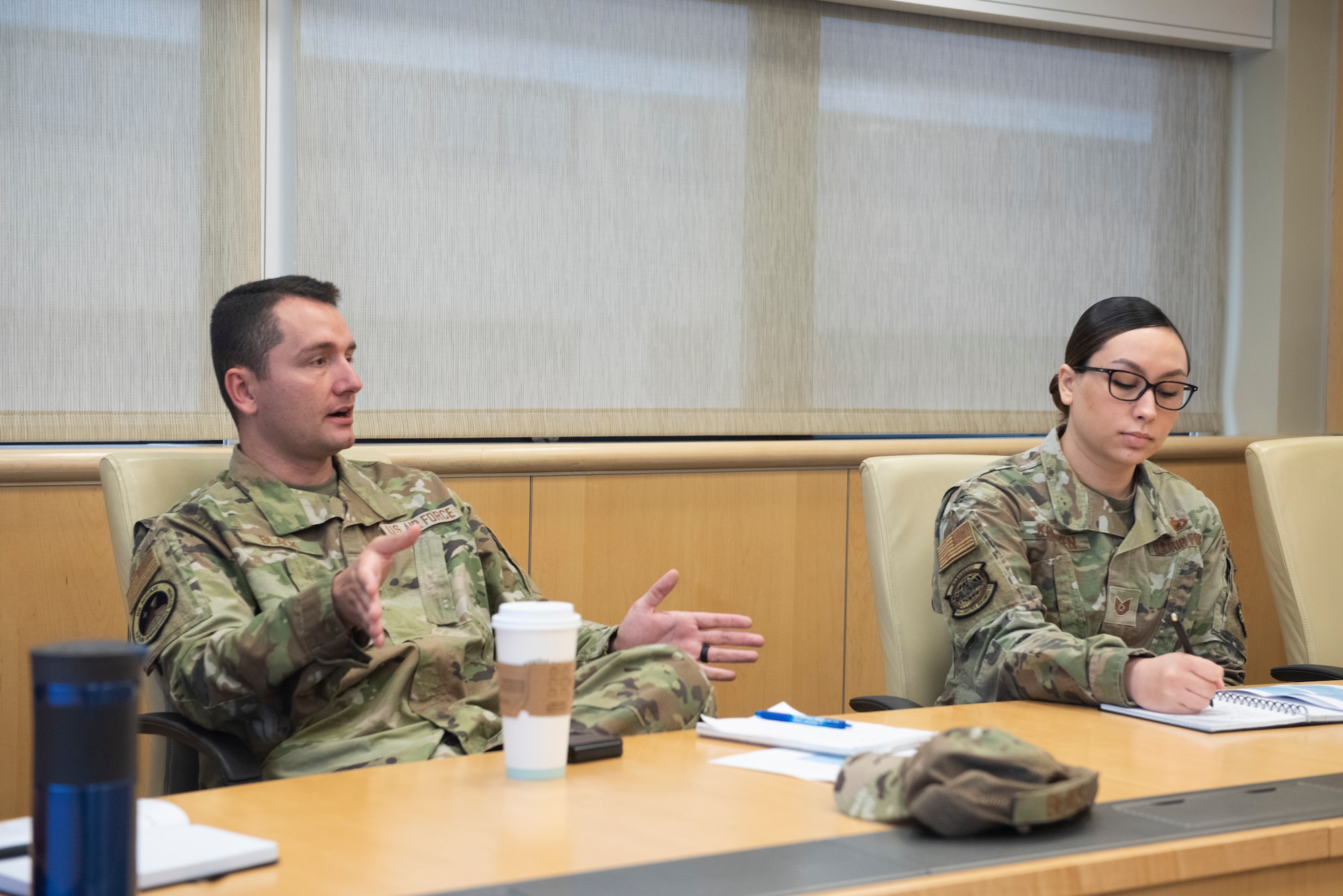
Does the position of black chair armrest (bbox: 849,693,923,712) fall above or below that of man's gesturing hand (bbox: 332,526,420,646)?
below

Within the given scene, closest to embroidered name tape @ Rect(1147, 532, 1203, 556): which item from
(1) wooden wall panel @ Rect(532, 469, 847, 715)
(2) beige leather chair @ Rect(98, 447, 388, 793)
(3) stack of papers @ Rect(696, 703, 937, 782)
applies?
(3) stack of papers @ Rect(696, 703, 937, 782)

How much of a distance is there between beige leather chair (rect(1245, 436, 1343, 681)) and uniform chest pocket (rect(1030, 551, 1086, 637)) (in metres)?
0.58

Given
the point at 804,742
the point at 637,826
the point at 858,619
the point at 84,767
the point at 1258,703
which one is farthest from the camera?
the point at 858,619

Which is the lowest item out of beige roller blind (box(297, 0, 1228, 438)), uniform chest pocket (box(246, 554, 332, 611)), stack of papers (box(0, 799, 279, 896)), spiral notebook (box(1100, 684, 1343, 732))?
spiral notebook (box(1100, 684, 1343, 732))

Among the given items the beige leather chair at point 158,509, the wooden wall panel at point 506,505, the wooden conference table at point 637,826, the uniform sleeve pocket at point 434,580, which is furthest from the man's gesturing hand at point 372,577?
the wooden wall panel at point 506,505

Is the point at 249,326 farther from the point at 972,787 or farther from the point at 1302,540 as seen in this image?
the point at 1302,540

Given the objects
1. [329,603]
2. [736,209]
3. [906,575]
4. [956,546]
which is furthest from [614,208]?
[329,603]

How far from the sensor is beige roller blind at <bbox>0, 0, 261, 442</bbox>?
297 centimetres

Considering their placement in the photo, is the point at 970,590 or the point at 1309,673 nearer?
the point at 970,590

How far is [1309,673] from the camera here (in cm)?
246

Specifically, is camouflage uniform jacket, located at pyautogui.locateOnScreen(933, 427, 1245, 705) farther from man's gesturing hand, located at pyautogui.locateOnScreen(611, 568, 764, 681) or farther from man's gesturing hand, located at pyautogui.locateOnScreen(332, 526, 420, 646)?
man's gesturing hand, located at pyautogui.locateOnScreen(332, 526, 420, 646)

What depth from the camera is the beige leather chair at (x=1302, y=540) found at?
2.68m

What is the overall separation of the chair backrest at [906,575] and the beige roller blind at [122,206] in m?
1.58

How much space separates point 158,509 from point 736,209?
2003 mm
